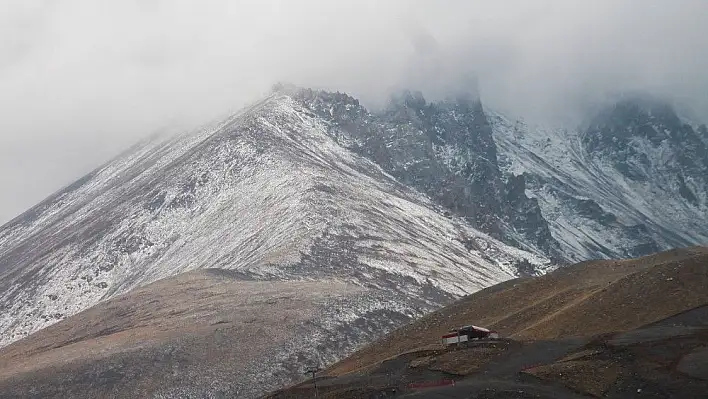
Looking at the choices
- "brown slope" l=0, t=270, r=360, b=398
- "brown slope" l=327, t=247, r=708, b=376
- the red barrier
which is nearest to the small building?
"brown slope" l=327, t=247, r=708, b=376

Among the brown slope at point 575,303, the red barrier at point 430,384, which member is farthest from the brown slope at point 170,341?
the red barrier at point 430,384

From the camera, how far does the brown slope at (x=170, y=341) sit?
104m

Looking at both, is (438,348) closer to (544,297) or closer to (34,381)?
(544,297)

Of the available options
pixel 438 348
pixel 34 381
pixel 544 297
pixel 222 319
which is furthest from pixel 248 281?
pixel 438 348

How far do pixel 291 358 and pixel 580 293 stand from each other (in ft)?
133

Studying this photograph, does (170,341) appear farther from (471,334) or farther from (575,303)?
(575,303)

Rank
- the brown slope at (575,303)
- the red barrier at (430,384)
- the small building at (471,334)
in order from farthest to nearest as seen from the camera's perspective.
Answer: the small building at (471,334) → the brown slope at (575,303) → the red barrier at (430,384)

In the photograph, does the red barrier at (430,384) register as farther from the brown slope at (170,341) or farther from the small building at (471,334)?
the brown slope at (170,341)

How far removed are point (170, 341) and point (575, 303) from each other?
2189 inches

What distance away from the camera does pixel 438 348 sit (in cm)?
7438

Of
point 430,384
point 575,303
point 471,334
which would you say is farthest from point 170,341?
point 430,384

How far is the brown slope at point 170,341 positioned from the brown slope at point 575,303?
20184mm

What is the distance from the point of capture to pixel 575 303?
85.1m

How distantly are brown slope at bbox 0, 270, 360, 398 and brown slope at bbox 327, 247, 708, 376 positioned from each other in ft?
66.2
